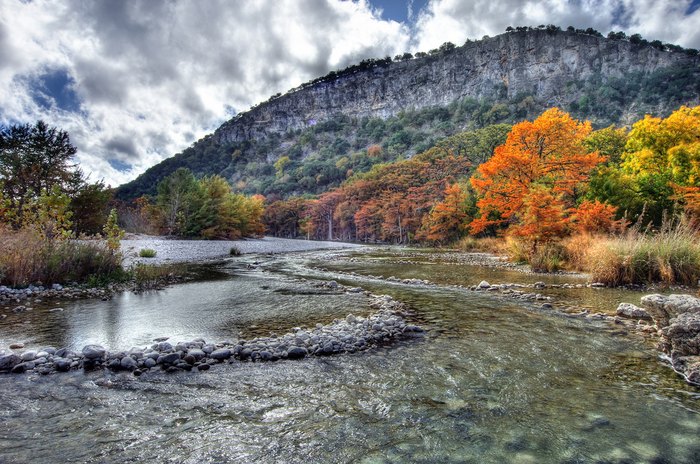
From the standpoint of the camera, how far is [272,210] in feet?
286

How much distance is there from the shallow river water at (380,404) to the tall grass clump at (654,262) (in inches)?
228

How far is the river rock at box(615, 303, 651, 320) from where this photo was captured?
6.69 metres

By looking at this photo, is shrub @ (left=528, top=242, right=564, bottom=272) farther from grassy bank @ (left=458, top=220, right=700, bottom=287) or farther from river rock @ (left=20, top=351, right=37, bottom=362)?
river rock @ (left=20, top=351, right=37, bottom=362)

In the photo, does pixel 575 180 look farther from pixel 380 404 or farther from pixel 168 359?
pixel 168 359

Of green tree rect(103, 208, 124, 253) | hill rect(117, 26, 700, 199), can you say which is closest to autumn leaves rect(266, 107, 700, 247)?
green tree rect(103, 208, 124, 253)

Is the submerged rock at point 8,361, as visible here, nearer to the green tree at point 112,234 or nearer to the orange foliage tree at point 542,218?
the green tree at point 112,234

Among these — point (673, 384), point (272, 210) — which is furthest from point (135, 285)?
point (272, 210)

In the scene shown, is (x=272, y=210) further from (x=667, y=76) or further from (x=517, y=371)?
(x=667, y=76)

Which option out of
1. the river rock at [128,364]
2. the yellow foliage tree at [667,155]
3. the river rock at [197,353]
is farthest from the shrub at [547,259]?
the river rock at [128,364]

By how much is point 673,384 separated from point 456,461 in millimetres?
3129

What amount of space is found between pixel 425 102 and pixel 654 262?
15217 centimetres

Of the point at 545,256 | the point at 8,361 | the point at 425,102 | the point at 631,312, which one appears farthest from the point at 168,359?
the point at 425,102

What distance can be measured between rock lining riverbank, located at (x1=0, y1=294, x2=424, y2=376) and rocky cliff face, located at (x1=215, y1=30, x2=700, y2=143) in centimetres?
12401

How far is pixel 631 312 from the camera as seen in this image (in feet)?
22.4
